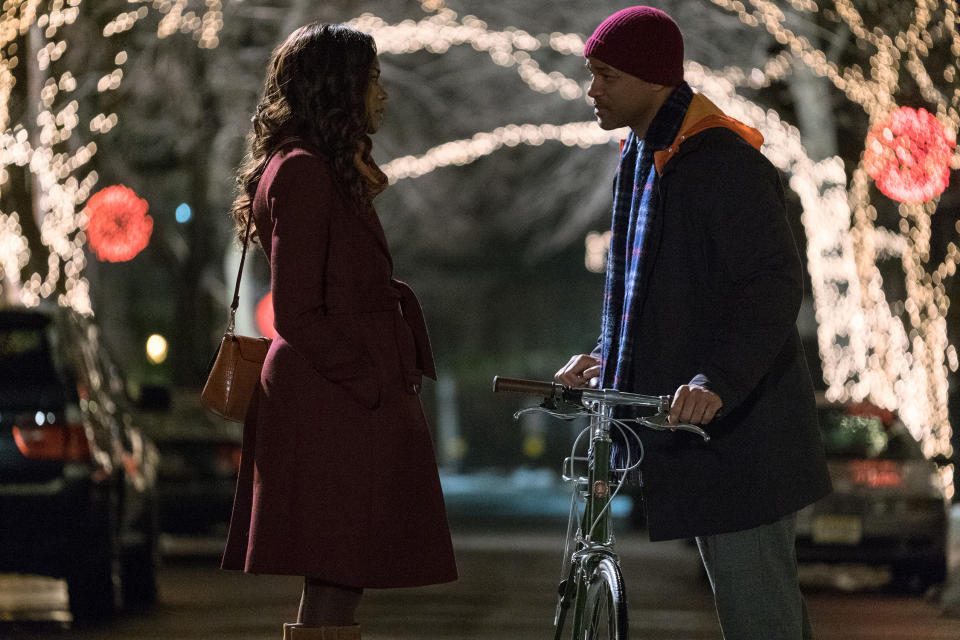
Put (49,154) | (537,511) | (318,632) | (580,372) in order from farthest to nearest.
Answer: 1. (537,511)
2. (49,154)
3. (580,372)
4. (318,632)

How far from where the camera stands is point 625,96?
4828mm

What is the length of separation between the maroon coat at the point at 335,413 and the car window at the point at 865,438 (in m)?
8.61

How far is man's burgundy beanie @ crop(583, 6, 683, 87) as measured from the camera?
4.79 metres

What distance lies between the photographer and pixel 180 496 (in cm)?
1609

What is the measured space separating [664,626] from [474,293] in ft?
164

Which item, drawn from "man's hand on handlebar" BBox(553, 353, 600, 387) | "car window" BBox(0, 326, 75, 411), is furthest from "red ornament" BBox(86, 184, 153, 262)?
"man's hand on handlebar" BBox(553, 353, 600, 387)

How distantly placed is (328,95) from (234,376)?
792 mm

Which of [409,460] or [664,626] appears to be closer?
[409,460]

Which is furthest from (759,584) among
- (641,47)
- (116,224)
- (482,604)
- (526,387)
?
(116,224)

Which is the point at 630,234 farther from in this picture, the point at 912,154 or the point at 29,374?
the point at 912,154

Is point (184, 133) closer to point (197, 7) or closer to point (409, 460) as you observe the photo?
point (197, 7)

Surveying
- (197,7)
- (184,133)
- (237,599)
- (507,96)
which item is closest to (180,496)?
(237,599)

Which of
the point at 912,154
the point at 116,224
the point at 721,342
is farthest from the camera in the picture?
the point at 116,224

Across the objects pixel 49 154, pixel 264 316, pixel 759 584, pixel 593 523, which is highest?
pixel 49 154
